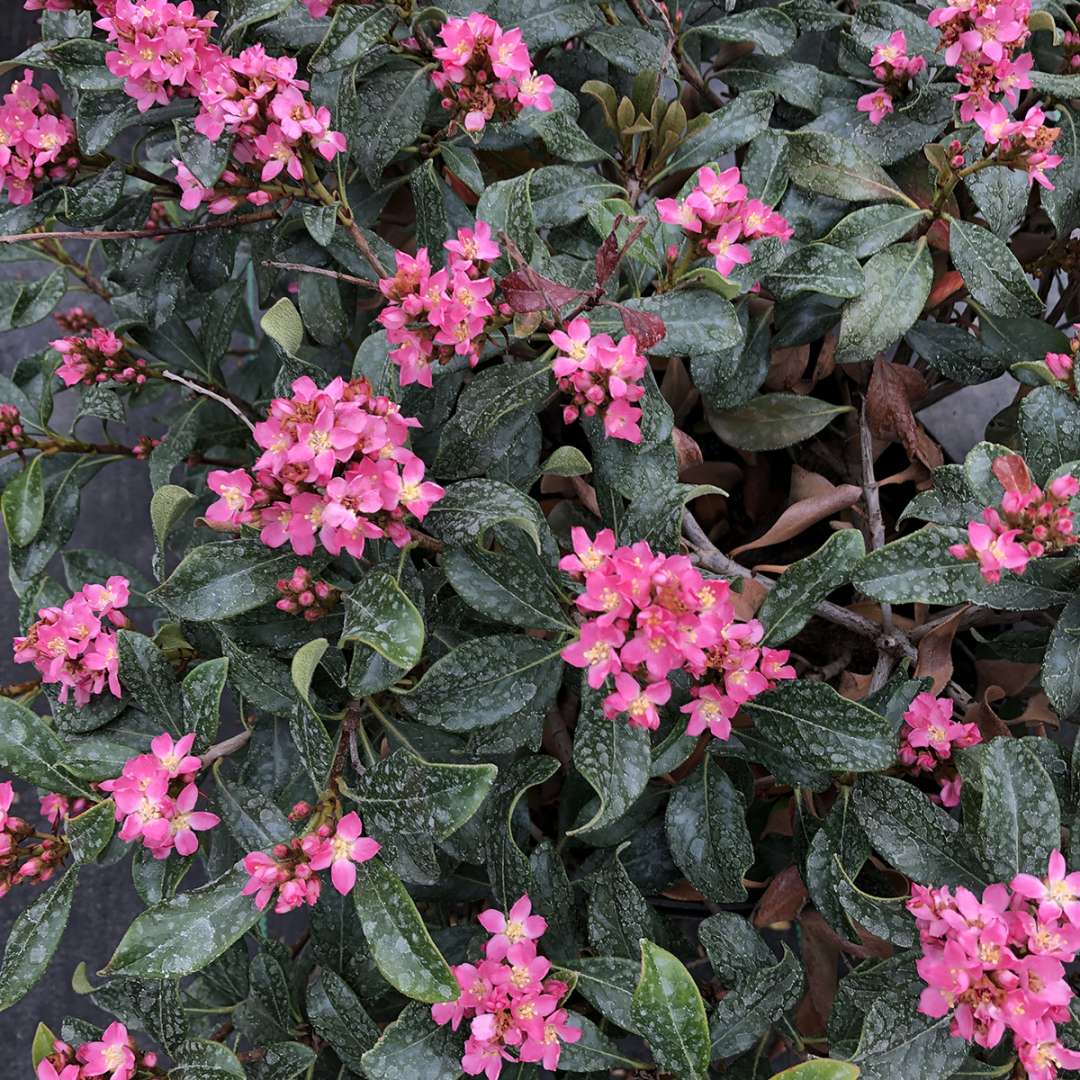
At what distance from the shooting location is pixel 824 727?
0.84 m

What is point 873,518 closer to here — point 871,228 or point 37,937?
point 871,228

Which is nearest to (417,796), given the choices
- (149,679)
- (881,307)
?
(149,679)

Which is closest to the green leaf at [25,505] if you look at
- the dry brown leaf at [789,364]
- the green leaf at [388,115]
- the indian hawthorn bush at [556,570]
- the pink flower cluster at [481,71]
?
the indian hawthorn bush at [556,570]

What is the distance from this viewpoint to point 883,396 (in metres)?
1.12

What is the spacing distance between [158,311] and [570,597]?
570 mm

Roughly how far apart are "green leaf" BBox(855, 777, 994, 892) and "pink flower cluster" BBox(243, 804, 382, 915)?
0.42 meters

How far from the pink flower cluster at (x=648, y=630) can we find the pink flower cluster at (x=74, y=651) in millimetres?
394

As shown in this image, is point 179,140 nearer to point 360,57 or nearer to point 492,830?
point 360,57

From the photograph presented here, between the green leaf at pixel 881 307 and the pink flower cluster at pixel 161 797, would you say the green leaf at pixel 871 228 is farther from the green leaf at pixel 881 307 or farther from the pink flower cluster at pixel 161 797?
the pink flower cluster at pixel 161 797

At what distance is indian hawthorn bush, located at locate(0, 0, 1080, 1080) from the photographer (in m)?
0.74

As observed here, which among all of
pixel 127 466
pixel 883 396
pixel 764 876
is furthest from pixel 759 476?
pixel 127 466

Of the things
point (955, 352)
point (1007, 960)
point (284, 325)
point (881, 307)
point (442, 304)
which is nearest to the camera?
point (1007, 960)

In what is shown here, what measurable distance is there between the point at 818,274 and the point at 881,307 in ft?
0.24

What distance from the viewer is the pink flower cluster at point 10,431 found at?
1144 millimetres
